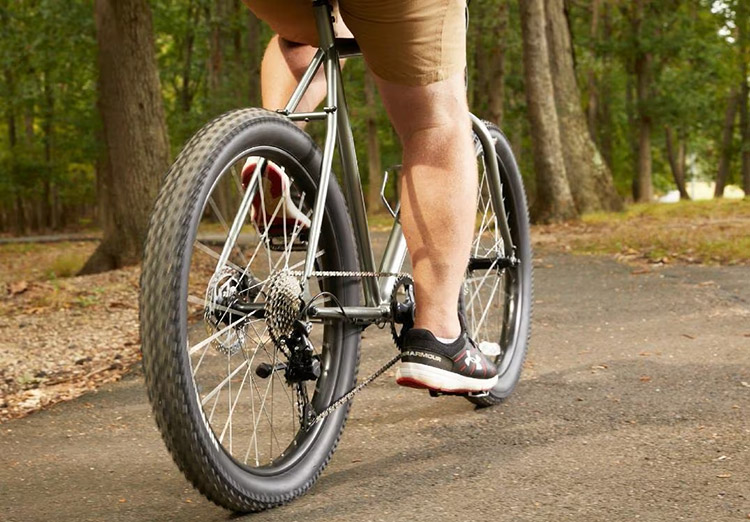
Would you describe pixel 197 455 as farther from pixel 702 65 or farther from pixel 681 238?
pixel 702 65

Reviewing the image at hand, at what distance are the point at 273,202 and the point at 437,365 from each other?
64 cm

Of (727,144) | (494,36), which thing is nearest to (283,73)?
(494,36)

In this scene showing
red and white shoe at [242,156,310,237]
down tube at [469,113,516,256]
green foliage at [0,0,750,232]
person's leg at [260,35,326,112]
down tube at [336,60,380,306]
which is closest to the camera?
red and white shoe at [242,156,310,237]

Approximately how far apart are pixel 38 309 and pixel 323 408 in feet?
15.6

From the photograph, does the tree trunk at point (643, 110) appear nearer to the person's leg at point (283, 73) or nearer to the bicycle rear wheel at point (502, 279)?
the bicycle rear wheel at point (502, 279)

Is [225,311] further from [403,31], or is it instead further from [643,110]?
[643,110]

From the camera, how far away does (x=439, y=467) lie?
2.74 meters

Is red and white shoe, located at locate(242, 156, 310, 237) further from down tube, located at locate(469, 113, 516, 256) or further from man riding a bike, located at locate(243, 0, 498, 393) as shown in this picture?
down tube, located at locate(469, 113, 516, 256)

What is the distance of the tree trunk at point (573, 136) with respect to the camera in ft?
51.7

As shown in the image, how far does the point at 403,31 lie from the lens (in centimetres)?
258

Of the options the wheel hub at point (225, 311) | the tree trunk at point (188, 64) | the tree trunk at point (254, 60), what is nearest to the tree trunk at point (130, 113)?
the wheel hub at point (225, 311)

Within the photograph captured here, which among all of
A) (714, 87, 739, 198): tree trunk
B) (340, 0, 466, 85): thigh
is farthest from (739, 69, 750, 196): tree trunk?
(340, 0, 466, 85): thigh

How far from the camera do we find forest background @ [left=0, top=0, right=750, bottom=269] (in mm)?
10562

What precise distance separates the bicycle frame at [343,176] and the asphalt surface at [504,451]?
46 cm
